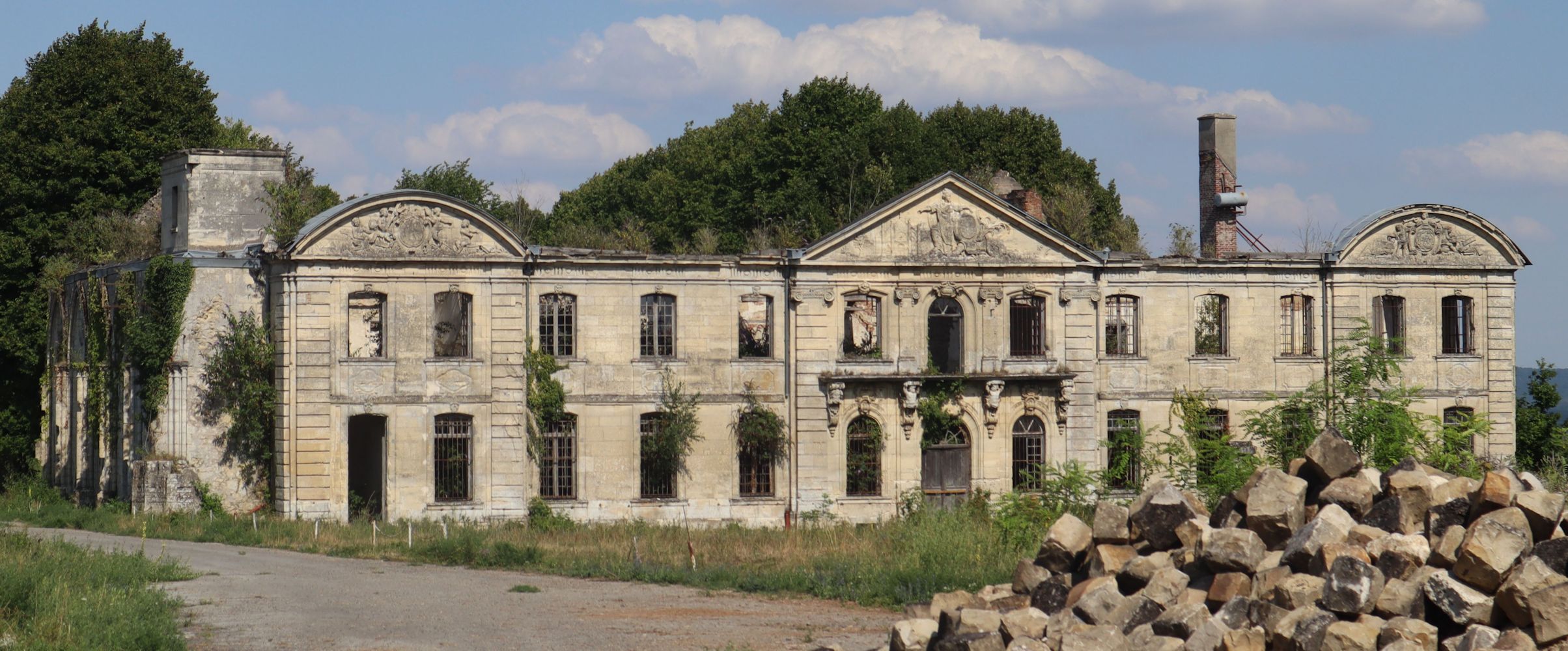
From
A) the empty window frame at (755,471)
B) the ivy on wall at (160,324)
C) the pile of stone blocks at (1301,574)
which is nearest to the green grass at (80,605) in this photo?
the pile of stone blocks at (1301,574)

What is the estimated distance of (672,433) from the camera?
32.6 m

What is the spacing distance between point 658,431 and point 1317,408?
12617 mm

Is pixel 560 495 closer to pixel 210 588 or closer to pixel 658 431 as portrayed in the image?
pixel 658 431

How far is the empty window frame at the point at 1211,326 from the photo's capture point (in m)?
35.9

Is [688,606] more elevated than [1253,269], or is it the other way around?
[1253,269]

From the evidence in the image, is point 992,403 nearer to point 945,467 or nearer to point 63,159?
point 945,467

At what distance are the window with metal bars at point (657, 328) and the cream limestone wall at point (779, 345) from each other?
0.22 metres

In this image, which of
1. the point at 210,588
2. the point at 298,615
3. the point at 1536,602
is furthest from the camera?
the point at 210,588

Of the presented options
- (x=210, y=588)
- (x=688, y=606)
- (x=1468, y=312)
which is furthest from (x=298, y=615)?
(x=1468, y=312)

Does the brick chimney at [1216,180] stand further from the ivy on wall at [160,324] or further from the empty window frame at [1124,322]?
the ivy on wall at [160,324]

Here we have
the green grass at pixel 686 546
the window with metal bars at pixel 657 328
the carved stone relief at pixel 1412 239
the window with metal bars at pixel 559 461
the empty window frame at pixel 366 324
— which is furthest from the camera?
the carved stone relief at pixel 1412 239

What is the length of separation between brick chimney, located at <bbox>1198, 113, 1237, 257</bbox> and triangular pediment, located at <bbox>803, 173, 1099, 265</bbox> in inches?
213

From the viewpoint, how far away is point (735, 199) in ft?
177

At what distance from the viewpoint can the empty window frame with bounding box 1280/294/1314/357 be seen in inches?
1430
